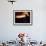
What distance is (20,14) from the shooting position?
17.0 feet

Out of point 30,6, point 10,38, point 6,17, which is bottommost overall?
point 10,38

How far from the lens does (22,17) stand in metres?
5.20

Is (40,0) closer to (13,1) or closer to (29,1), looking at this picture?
(29,1)

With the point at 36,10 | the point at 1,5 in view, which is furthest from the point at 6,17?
the point at 36,10

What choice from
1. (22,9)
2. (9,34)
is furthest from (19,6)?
(9,34)

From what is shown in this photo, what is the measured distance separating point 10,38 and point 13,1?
144 cm

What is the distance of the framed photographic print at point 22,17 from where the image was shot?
517 centimetres

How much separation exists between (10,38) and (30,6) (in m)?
1.47

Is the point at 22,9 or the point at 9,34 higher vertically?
the point at 22,9

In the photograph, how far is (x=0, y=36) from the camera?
17.0 feet

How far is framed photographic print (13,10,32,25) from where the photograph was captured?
517 cm

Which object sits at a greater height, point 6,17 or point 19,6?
point 19,6

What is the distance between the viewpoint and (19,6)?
17.0 feet

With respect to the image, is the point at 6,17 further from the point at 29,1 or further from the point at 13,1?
the point at 29,1
